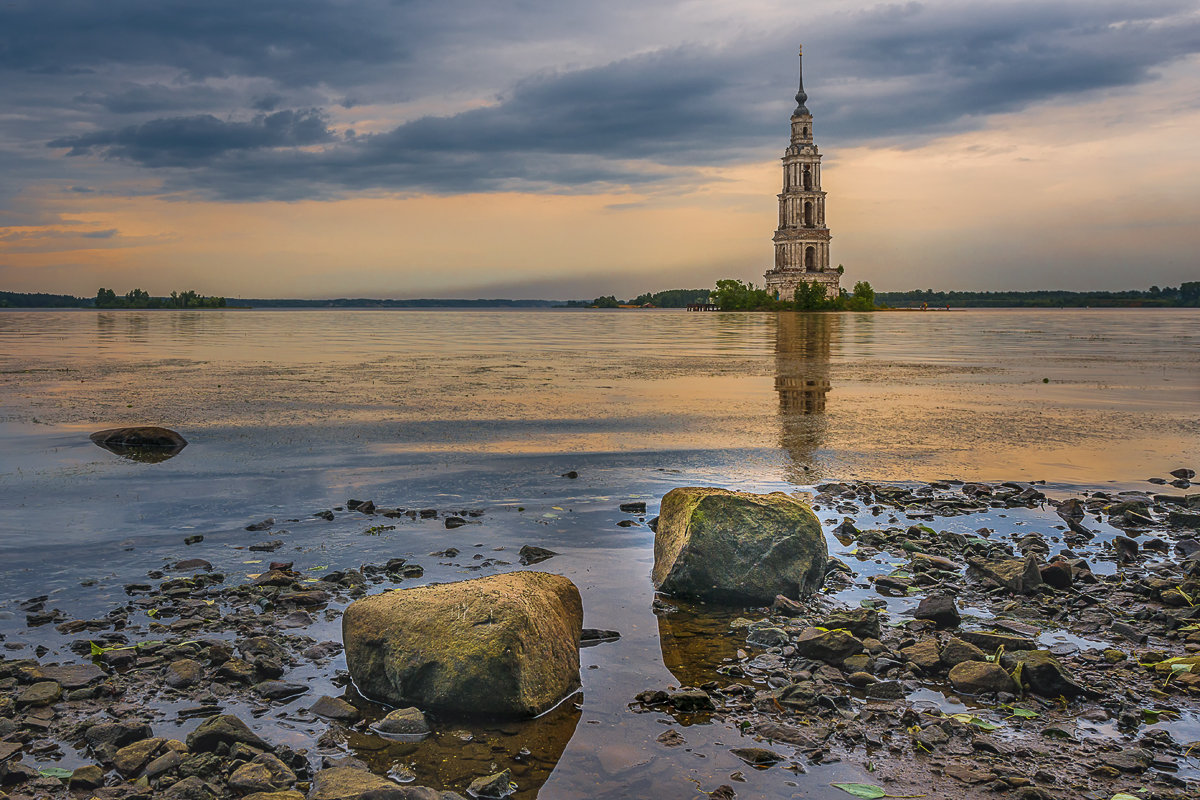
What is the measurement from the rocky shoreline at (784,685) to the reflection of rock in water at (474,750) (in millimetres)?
36

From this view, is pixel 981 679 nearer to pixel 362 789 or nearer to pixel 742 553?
pixel 742 553

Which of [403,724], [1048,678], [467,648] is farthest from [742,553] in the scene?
[403,724]

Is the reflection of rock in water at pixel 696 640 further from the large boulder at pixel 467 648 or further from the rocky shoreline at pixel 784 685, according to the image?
the large boulder at pixel 467 648

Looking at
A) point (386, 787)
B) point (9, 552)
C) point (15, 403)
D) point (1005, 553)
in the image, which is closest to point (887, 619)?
point (1005, 553)

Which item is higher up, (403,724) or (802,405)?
(802,405)

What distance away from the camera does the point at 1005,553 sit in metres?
9.63

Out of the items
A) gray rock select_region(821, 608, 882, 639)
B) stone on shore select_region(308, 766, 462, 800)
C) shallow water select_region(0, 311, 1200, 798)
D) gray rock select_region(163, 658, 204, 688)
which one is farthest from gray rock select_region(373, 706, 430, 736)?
gray rock select_region(821, 608, 882, 639)

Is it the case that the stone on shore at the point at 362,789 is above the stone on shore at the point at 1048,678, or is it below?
below

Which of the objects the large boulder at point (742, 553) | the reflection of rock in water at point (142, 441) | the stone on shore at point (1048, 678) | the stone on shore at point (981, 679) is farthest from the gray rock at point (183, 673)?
the reflection of rock in water at point (142, 441)

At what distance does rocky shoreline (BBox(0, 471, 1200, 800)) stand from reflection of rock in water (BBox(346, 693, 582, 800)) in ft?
0.12

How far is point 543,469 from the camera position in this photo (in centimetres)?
1488

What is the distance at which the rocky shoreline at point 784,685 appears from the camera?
17.7 ft

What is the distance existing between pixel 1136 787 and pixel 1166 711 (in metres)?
1.23

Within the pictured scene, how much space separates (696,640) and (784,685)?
3.84ft
